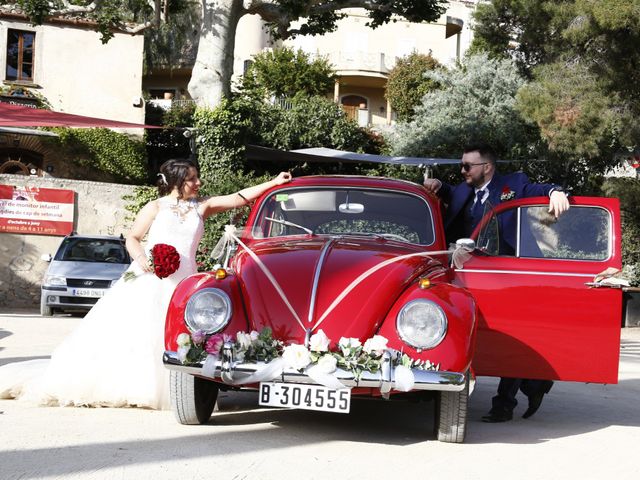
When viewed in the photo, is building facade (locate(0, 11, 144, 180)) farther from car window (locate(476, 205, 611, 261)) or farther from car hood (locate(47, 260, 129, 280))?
car window (locate(476, 205, 611, 261))

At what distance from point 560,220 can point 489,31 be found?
2155 centimetres

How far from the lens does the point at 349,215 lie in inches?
301

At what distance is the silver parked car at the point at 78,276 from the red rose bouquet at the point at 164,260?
35.2 feet

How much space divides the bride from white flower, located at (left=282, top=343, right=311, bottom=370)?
174cm

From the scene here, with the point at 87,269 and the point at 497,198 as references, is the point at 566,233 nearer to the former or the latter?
→ the point at 497,198

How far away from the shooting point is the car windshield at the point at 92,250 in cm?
1923

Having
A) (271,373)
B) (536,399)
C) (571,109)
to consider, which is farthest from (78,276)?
(271,373)

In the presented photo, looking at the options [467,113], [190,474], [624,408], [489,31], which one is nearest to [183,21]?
[467,113]

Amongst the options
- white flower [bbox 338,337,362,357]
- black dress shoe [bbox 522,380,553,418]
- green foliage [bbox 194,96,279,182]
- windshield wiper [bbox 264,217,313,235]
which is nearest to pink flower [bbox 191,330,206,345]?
white flower [bbox 338,337,362,357]

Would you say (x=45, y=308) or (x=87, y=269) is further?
(x=45, y=308)

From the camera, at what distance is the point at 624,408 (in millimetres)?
9180

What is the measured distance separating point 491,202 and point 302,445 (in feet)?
9.70

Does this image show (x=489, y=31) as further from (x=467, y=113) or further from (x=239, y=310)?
(x=239, y=310)

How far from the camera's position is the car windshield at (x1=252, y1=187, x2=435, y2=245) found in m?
7.57
